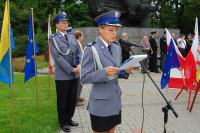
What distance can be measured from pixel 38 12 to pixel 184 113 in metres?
33.1

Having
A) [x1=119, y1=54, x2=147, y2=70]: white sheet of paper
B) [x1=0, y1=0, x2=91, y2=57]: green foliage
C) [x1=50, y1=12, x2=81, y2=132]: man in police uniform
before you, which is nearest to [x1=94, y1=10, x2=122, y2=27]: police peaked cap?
[x1=119, y1=54, x2=147, y2=70]: white sheet of paper

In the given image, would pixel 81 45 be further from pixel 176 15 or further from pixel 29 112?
pixel 176 15

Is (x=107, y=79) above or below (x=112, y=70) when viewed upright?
below

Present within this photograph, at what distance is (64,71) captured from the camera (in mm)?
7906

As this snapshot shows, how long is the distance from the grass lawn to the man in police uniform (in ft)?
1.26

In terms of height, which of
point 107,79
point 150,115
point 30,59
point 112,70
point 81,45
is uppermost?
point 112,70

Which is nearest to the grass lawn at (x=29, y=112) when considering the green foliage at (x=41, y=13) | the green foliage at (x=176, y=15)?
the green foliage at (x=41, y=13)

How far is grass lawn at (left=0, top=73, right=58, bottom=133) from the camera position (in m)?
8.20

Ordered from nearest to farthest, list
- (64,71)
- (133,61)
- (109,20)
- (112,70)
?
(133,61), (112,70), (109,20), (64,71)

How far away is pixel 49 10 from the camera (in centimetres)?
4206

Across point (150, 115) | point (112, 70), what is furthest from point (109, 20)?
point (150, 115)

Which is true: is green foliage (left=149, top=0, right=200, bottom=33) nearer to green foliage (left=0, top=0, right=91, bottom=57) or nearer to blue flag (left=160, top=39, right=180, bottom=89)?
green foliage (left=0, top=0, right=91, bottom=57)

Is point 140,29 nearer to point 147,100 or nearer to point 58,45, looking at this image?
point 147,100

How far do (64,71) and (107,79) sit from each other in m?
2.91
